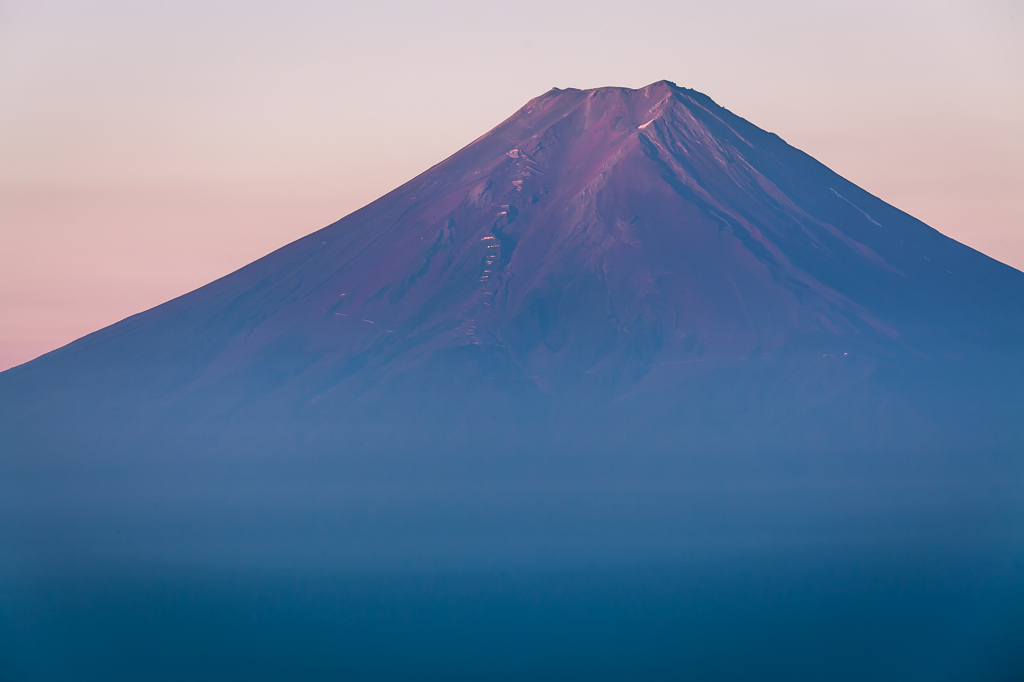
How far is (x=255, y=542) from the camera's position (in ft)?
298

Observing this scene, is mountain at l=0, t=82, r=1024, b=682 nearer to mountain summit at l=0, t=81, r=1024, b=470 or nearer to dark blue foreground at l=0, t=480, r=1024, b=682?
mountain summit at l=0, t=81, r=1024, b=470

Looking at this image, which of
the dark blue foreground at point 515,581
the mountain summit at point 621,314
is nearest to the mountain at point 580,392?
the mountain summit at point 621,314

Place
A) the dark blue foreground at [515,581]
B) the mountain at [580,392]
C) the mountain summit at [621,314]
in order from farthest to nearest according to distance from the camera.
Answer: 1. the mountain summit at [621,314]
2. the mountain at [580,392]
3. the dark blue foreground at [515,581]

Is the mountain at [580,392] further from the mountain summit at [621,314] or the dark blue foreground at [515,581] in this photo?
the dark blue foreground at [515,581]

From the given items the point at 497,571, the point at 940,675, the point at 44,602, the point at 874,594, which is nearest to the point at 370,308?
the point at 497,571

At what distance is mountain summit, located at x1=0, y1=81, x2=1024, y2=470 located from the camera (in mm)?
91688

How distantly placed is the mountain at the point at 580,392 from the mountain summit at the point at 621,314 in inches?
8.2

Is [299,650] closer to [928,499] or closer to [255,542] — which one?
[255,542]

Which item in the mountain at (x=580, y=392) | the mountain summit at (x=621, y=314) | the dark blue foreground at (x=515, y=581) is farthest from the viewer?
the mountain summit at (x=621, y=314)

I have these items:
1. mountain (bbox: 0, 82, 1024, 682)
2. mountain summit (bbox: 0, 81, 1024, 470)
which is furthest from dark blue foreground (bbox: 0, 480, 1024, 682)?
mountain summit (bbox: 0, 81, 1024, 470)

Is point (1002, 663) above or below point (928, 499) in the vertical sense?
below

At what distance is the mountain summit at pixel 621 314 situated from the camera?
91688 mm

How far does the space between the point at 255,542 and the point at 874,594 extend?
4011cm

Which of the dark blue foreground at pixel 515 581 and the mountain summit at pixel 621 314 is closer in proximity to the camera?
the dark blue foreground at pixel 515 581
